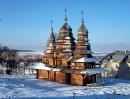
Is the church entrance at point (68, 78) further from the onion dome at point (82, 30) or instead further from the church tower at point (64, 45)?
the onion dome at point (82, 30)

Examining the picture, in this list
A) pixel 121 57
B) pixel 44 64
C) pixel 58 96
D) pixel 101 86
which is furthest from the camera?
pixel 121 57

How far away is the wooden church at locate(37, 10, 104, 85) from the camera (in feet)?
157

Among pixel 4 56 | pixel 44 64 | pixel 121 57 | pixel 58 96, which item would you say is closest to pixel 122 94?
pixel 58 96

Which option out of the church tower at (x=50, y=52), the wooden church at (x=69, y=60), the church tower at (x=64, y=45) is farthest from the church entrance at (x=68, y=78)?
the church tower at (x=50, y=52)

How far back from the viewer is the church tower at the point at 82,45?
1906 inches

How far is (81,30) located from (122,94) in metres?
14.4

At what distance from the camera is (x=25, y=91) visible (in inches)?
1486

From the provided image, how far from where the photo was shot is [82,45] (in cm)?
4859

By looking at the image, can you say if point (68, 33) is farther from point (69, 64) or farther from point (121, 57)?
point (121, 57)

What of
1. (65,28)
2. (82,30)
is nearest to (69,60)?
(82,30)

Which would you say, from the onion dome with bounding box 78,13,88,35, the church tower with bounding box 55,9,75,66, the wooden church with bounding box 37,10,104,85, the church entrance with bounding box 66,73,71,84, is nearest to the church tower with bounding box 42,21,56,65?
the wooden church with bounding box 37,10,104,85

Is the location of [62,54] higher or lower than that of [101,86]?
higher

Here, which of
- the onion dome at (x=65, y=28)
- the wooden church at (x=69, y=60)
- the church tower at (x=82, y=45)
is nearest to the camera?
the wooden church at (x=69, y=60)

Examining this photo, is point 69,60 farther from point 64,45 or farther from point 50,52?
point 50,52
